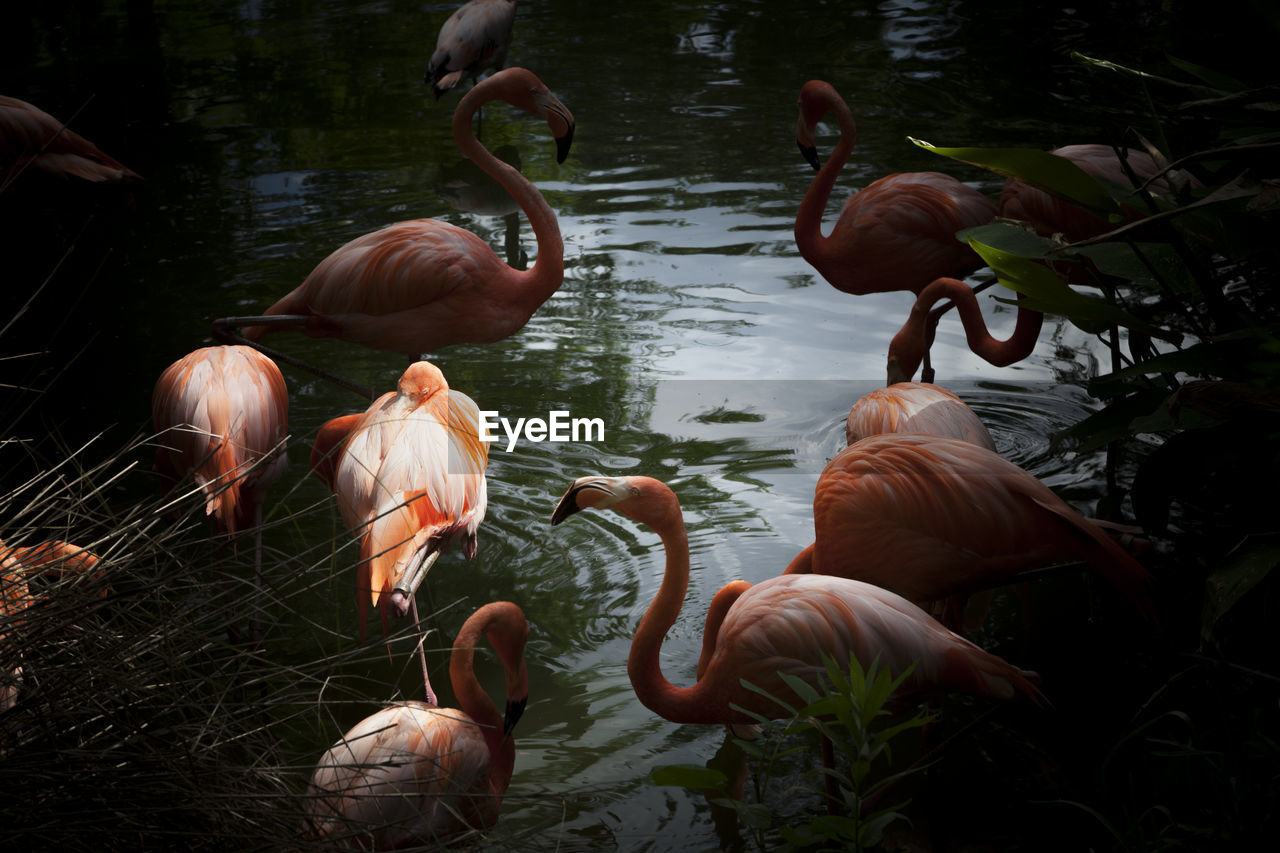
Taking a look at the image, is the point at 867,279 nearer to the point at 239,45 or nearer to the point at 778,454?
the point at 778,454

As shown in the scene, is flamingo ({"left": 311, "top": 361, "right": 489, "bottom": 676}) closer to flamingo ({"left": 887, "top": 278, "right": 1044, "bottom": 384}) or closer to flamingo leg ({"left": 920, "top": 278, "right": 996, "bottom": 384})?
flamingo ({"left": 887, "top": 278, "right": 1044, "bottom": 384})

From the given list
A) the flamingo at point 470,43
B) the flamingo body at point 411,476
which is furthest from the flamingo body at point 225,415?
the flamingo at point 470,43

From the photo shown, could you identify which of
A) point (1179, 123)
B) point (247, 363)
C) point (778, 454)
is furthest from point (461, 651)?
point (1179, 123)

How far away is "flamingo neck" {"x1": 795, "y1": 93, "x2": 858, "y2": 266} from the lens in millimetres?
2848

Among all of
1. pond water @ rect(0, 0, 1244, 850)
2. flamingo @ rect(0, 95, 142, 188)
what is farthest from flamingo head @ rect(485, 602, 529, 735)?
flamingo @ rect(0, 95, 142, 188)

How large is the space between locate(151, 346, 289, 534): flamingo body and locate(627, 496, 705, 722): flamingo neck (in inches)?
30.2

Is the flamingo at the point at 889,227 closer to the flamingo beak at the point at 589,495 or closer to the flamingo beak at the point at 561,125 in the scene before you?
the flamingo beak at the point at 561,125

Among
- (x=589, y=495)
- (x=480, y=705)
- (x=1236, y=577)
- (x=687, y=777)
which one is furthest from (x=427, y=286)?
(x=1236, y=577)

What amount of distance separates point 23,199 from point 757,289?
255 cm

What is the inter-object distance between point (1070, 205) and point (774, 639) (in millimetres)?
1600

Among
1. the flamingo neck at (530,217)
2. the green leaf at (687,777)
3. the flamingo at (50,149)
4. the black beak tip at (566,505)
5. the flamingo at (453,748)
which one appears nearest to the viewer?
the green leaf at (687,777)

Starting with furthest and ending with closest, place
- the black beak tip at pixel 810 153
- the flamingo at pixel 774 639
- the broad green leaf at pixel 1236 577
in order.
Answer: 1. the black beak tip at pixel 810 153
2. the flamingo at pixel 774 639
3. the broad green leaf at pixel 1236 577

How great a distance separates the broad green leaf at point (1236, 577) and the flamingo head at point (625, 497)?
2.47 ft

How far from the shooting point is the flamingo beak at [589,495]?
5.26 ft
